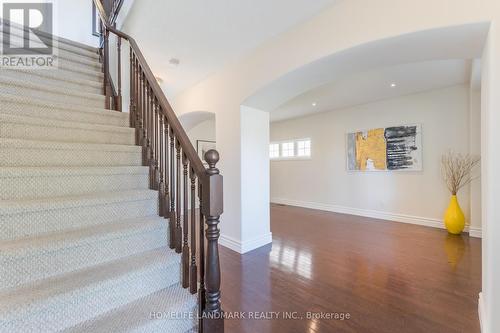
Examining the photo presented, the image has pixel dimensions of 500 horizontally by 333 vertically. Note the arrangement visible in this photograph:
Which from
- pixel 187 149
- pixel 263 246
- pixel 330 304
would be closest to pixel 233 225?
pixel 263 246

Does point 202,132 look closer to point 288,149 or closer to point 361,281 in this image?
point 288,149

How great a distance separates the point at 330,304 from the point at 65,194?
219 centimetres

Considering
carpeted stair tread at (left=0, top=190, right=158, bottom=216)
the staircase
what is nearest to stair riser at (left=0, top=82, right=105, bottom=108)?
the staircase

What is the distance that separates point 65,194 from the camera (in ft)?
5.22

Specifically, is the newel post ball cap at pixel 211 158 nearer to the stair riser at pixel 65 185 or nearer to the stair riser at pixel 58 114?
the stair riser at pixel 65 185

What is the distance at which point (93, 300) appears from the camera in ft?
3.92

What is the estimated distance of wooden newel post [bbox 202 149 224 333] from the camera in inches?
51.9

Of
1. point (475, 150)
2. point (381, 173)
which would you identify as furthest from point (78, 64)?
point (475, 150)

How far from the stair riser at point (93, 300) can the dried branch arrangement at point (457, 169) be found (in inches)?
180

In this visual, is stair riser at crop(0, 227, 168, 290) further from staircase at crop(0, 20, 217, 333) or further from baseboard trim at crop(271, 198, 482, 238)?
baseboard trim at crop(271, 198, 482, 238)

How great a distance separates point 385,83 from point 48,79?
15.2ft

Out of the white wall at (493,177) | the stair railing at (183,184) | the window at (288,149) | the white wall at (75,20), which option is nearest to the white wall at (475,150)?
the white wall at (493,177)

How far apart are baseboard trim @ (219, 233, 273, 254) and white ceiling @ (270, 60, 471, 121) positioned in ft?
9.09

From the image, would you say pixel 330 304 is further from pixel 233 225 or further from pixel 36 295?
pixel 36 295
